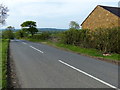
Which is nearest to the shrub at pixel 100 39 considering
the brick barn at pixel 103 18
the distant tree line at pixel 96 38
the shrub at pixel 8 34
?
the distant tree line at pixel 96 38

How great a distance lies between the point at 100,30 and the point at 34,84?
1217 cm

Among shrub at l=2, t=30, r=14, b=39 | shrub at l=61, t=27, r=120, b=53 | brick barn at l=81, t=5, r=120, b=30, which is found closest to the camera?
shrub at l=61, t=27, r=120, b=53

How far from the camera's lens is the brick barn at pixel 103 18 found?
87.8 feet

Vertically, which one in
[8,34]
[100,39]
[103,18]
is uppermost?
[103,18]

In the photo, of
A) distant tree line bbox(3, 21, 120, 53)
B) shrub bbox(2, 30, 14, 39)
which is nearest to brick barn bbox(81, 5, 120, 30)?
distant tree line bbox(3, 21, 120, 53)

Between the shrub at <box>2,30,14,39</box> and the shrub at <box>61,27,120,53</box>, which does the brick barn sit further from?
the shrub at <box>2,30,14,39</box>

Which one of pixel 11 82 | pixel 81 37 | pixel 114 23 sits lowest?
pixel 11 82

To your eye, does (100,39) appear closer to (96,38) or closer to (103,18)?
(96,38)

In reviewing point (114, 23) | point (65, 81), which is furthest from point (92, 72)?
point (114, 23)

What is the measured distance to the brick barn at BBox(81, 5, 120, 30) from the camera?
26759 millimetres

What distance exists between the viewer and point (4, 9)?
173ft

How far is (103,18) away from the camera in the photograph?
29.0 metres

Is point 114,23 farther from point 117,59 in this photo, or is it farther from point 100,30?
point 117,59

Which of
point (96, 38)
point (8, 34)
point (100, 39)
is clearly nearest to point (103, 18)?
point (96, 38)
